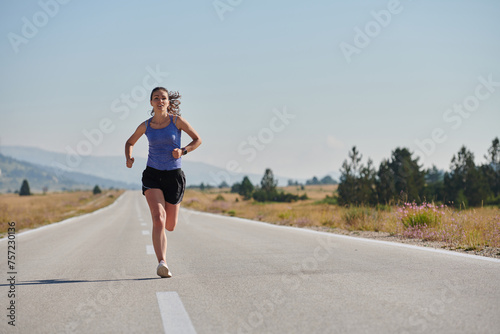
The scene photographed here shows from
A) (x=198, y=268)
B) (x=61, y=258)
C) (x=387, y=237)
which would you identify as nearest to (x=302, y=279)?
(x=198, y=268)

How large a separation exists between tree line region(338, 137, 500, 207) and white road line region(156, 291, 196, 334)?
3572 centimetres

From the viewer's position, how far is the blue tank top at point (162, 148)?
5.76 metres

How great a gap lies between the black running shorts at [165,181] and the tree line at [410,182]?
114 feet

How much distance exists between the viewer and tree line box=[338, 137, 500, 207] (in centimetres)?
4181

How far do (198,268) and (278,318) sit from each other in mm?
3049

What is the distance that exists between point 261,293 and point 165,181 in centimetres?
194

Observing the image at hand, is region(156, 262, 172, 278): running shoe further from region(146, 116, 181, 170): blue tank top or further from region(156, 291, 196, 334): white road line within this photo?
region(146, 116, 181, 170): blue tank top

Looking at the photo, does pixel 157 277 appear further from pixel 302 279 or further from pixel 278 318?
pixel 278 318

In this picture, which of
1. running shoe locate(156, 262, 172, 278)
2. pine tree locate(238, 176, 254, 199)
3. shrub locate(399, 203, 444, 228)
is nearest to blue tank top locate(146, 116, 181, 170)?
running shoe locate(156, 262, 172, 278)

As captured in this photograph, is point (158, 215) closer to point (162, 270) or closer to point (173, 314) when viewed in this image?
point (162, 270)

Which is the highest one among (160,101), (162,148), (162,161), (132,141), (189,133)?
(160,101)

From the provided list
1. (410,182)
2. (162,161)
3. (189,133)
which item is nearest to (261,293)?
(162,161)

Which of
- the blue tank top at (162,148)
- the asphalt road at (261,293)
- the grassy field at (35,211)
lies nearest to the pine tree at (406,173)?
the grassy field at (35,211)

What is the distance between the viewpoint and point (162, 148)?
19.0ft
